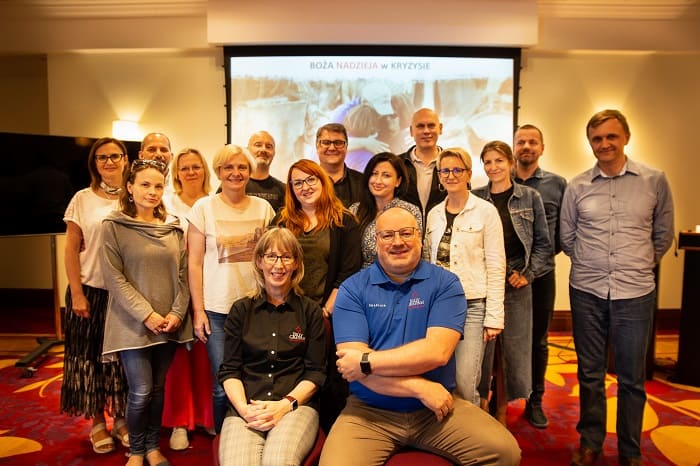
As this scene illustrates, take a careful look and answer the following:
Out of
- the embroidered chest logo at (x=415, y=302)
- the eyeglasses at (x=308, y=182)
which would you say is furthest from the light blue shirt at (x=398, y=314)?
the eyeglasses at (x=308, y=182)

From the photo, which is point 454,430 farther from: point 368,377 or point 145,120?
point 145,120

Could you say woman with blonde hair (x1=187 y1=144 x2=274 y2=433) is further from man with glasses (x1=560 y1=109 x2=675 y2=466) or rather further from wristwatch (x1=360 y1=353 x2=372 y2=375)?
man with glasses (x1=560 y1=109 x2=675 y2=466)

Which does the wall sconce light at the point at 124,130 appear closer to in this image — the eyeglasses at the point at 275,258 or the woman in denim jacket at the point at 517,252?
the eyeglasses at the point at 275,258

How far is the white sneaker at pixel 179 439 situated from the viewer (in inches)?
107

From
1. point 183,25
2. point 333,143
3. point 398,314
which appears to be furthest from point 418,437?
point 183,25

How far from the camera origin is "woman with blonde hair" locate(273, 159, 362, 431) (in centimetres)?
230

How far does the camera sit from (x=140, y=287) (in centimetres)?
227

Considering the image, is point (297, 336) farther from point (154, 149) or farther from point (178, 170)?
point (154, 149)

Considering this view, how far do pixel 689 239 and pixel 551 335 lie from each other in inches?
73.3

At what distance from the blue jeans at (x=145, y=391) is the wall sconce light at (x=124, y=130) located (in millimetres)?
3342

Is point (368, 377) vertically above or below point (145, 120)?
below

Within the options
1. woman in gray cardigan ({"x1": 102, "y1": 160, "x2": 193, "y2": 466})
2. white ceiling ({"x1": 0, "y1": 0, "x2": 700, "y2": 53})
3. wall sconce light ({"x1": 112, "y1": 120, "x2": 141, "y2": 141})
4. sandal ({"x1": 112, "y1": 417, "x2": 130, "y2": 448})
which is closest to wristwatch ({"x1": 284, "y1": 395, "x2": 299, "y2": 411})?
woman in gray cardigan ({"x1": 102, "y1": 160, "x2": 193, "y2": 466})

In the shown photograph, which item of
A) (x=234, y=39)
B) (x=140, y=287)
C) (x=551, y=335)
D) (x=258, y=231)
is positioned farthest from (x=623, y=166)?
(x=234, y=39)

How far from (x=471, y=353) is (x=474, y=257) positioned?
48cm
